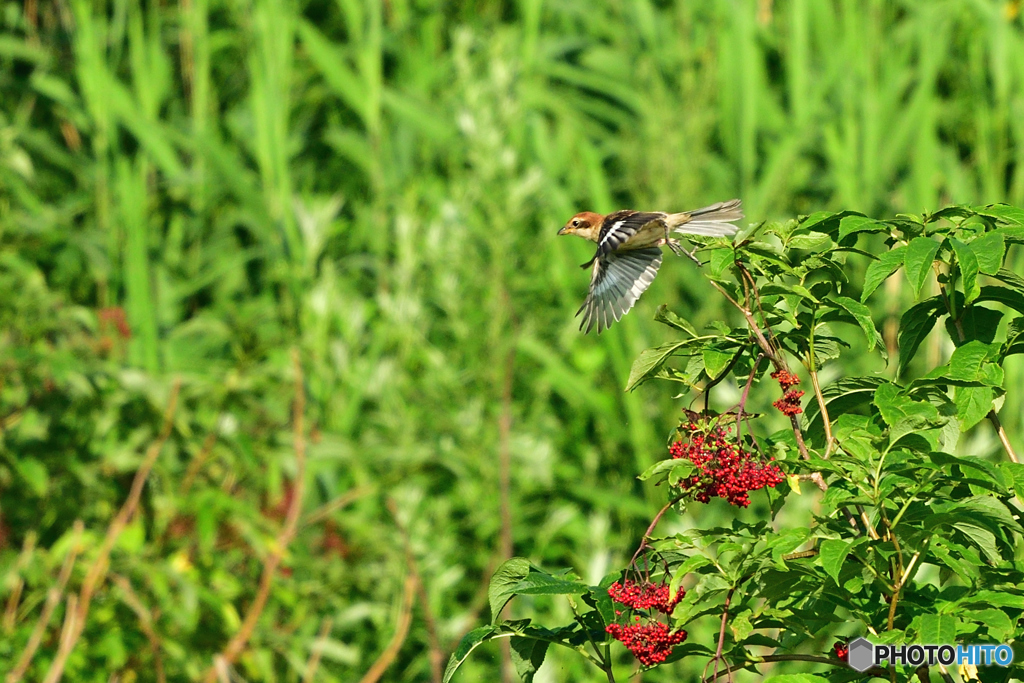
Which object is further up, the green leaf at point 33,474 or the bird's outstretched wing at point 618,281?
the bird's outstretched wing at point 618,281

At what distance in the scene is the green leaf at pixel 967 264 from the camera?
129cm

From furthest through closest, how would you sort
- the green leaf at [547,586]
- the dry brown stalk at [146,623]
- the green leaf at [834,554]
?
1. the dry brown stalk at [146,623]
2. the green leaf at [547,586]
3. the green leaf at [834,554]

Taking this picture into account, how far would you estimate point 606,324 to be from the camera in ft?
6.97

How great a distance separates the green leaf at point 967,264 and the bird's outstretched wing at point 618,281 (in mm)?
946

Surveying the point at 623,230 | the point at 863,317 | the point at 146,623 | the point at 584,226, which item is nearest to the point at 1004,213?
the point at 863,317

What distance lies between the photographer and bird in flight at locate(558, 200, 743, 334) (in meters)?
2.25

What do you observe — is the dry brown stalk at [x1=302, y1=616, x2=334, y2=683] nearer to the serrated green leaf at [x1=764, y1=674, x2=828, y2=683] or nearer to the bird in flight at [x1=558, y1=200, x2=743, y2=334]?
the bird in flight at [x1=558, y1=200, x2=743, y2=334]

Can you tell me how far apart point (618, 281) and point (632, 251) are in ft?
0.23

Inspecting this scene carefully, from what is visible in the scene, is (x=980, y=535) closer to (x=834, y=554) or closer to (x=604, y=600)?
(x=834, y=554)

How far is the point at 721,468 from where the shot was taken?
4.52 feet

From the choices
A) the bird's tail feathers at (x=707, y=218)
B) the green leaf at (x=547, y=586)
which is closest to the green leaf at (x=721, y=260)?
the green leaf at (x=547, y=586)

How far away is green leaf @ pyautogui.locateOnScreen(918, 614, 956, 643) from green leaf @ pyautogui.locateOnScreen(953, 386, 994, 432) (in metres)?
0.27

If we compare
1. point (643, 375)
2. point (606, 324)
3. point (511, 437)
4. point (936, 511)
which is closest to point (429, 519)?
point (511, 437)

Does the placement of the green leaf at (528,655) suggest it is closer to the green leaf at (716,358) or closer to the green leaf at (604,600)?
the green leaf at (604,600)
